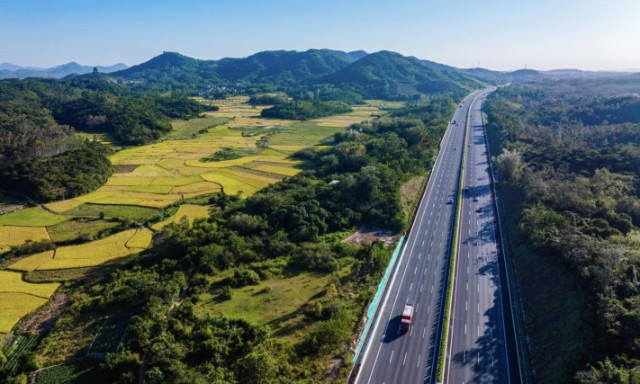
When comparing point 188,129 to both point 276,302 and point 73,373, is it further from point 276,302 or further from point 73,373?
point 73,373

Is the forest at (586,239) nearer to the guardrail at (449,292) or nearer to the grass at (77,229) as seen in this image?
the guardrail at (449,292)

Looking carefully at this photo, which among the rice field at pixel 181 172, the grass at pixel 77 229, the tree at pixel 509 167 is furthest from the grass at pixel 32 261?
the tree at pixel 509 167

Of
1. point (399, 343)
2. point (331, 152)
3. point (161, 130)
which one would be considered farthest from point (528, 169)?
point (161, 130)

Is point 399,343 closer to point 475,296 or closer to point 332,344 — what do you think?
point 332,344

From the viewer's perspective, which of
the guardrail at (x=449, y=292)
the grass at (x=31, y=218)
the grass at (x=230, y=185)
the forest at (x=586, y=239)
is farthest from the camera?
the grass at (x=230, y=185)

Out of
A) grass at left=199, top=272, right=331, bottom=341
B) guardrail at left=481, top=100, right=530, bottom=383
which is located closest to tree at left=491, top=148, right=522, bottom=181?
guardrail at left=481, top=100, right=530, bottom=383

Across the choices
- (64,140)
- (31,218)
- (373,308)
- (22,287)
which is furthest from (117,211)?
(373,308)
